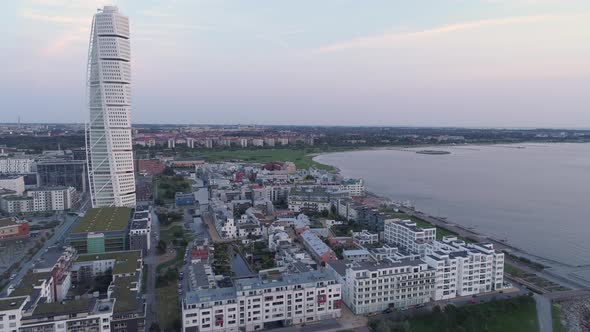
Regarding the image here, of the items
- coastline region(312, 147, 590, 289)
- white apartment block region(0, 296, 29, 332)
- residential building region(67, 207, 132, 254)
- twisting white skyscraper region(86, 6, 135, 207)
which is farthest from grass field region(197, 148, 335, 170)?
white apartment block region(0, 296, 29, 332)

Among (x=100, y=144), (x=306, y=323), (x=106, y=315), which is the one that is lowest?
(x=306, y=323)

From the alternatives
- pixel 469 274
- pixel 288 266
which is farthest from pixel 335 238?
pixel 469 274

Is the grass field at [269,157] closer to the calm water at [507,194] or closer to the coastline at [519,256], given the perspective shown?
the calm water at [507,194]

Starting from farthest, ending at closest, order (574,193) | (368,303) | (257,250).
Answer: (574,193), (257,250), (368,303)

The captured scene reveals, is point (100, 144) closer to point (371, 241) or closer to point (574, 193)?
point (371, 241)

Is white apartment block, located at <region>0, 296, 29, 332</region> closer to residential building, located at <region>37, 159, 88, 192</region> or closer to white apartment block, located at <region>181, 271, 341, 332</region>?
white apartment block, located at <region>181, 271, 341, 332</region>
